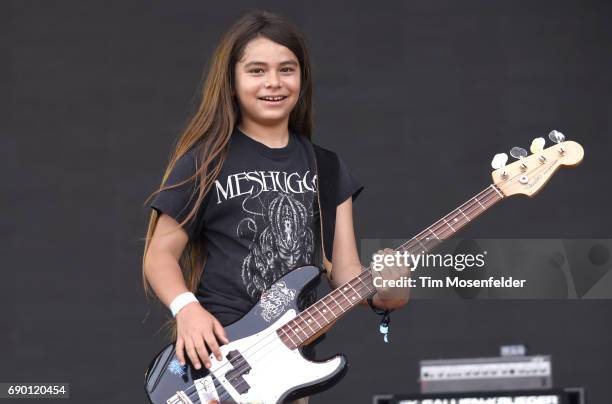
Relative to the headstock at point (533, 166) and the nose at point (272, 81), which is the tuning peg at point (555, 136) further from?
the nose at point (272, 81)

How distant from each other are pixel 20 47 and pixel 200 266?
204cm

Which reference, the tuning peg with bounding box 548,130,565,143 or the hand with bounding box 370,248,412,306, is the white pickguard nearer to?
the hand with bounding box 370,248,412,306

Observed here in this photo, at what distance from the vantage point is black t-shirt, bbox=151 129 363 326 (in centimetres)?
317

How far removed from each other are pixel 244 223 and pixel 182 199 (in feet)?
0.59

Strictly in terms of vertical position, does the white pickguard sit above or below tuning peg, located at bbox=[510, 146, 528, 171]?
below

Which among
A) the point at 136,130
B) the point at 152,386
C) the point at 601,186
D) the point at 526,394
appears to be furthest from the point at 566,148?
the point at 136,130

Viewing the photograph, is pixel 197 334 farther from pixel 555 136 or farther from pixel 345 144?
pixel 345 144

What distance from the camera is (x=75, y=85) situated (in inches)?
194

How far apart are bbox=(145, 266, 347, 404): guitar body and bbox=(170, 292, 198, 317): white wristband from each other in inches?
4.6

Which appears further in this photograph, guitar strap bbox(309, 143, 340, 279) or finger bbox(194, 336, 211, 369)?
guitar strap bbox(309, 143, 340, 279)

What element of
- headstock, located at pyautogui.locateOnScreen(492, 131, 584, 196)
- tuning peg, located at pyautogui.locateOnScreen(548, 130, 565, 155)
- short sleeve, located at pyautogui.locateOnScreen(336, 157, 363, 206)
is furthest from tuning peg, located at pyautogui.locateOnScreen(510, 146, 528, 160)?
short sleeve, located at pyautogui.locateOnScreen(336, 157, 363, 206)

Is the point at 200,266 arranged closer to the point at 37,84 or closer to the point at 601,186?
the point at 37,84

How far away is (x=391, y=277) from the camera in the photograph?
318 centimetres

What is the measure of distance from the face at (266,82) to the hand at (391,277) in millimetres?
505
